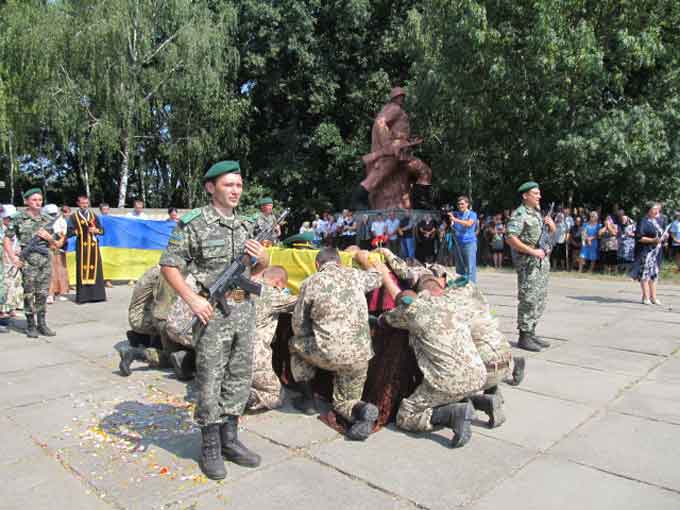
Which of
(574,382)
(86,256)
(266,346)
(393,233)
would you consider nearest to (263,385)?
(266,346)

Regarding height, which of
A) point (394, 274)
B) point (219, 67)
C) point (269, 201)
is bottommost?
point (394, 274)

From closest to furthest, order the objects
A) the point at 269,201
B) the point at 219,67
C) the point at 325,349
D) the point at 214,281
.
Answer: the point at 214,281
the point at 325,349
the point at 269,201
the point at 219,67

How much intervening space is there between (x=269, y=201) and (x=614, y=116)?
34.6 feet

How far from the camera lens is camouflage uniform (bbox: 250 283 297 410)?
4.23 m

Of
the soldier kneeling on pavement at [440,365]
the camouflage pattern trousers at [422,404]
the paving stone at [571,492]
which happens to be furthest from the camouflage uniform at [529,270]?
the paving stone at [571,492]

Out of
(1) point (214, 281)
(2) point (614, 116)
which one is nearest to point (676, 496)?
(1) point (214, 281)

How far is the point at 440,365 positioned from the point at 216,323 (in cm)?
152

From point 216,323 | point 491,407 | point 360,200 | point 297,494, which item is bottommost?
point 297,494

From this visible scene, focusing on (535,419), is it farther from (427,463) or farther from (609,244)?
(609,244)

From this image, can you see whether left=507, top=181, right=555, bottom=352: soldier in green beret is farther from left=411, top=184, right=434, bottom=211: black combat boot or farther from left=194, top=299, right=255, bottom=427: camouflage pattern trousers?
left=411, top=184, right=434, bottom=211: black combat boot

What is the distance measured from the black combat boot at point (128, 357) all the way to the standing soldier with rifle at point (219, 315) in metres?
2.34

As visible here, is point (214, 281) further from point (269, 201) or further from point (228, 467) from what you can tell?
point (269, 201)

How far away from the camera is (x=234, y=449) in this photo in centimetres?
333

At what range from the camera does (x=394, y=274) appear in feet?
16.4
